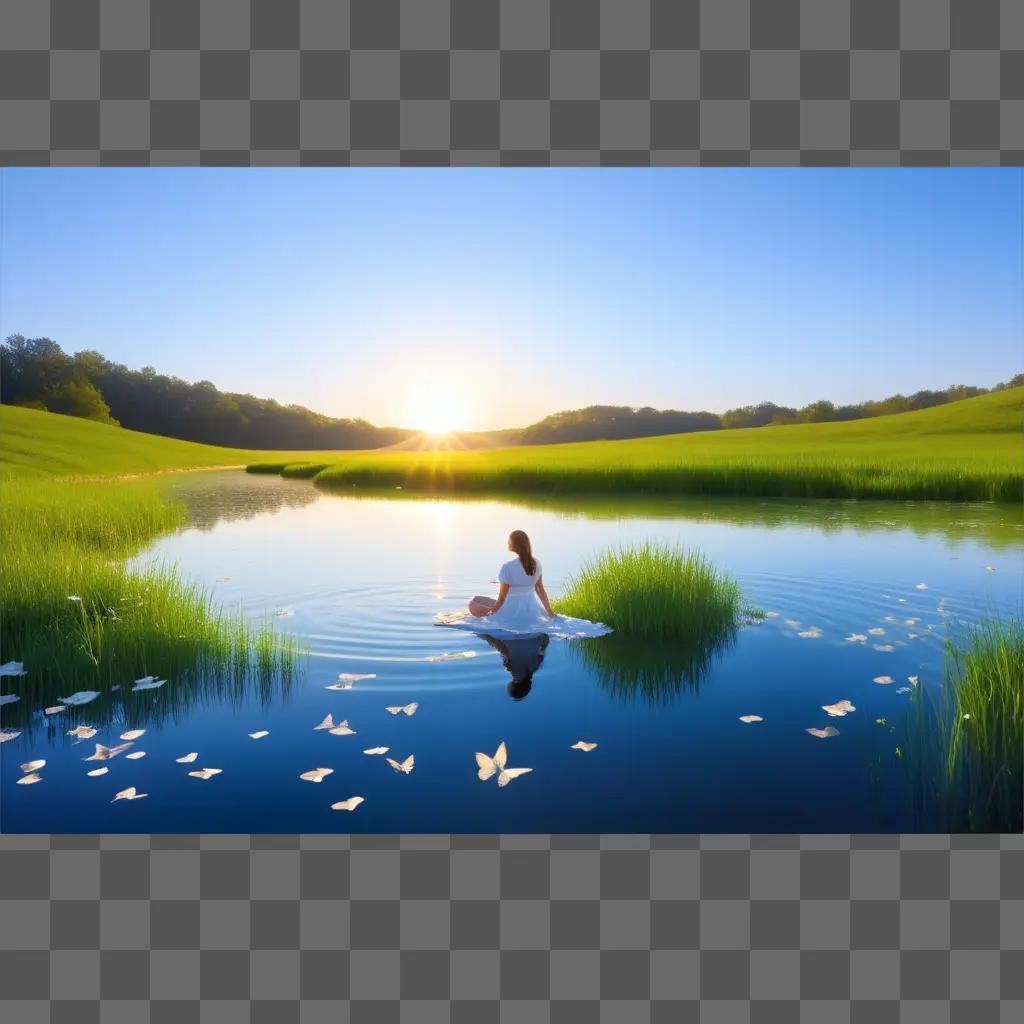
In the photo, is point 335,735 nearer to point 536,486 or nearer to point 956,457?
point 536,486

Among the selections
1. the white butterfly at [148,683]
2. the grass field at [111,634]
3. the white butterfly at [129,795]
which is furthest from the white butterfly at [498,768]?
the white butterfly at [148,683]

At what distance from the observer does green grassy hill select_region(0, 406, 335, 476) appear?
159 ft

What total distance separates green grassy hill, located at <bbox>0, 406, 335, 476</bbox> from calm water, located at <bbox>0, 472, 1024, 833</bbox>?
1294 inches

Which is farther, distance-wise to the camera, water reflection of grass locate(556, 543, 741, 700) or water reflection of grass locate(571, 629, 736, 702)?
water reflection of grass locate(556, 543, 741, 700)

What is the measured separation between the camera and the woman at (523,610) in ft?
38.8

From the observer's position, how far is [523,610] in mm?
11961

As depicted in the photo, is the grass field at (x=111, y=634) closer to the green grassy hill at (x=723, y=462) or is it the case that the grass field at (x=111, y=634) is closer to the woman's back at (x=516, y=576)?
the woman's back at (x=516, y=576)

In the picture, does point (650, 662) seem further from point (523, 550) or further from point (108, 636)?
point (108, 636)

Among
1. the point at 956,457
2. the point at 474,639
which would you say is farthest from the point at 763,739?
the point at 956,457

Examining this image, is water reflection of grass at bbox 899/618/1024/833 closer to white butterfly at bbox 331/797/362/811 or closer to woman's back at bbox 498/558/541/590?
white butterfly at bbox 331/797/362/811

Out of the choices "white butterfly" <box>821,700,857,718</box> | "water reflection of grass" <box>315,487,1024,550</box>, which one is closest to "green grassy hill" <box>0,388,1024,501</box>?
"water reflection of grass" <box>315,487,1024,550</box>

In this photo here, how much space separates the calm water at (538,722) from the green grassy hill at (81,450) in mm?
32858

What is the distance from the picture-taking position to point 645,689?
9359 mm

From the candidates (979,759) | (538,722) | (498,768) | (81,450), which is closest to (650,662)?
(538,722)
